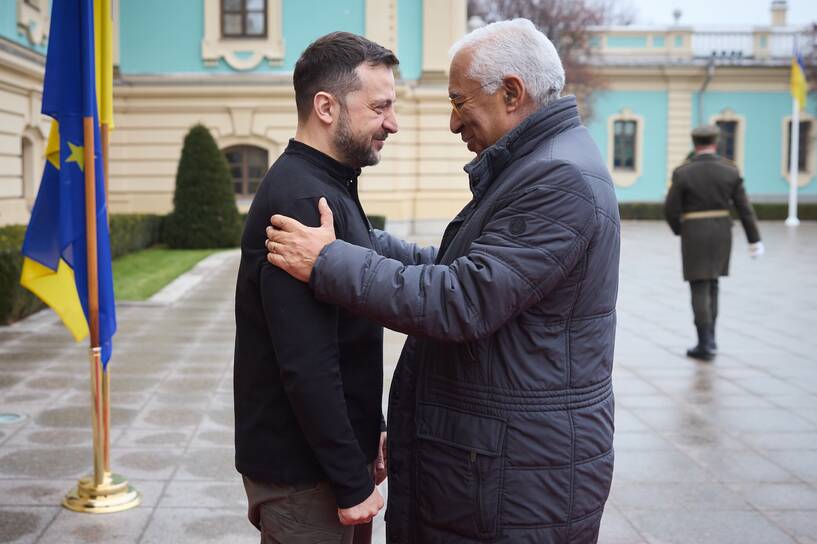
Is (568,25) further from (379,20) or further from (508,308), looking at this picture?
(508,308)

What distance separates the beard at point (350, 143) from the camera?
265cm

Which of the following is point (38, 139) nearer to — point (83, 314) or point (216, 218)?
point (216, 218)

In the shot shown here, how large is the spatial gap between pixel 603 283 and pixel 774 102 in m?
41.9

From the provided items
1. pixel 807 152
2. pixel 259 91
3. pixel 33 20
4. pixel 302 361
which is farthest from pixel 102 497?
pixel 807 152

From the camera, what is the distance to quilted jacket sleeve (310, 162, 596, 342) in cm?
246

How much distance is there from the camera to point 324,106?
2.64 metres

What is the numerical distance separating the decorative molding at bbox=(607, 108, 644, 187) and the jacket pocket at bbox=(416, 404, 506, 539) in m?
39.3

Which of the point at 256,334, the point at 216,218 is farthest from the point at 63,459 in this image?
the point at 216,218

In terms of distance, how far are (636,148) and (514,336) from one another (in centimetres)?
4018

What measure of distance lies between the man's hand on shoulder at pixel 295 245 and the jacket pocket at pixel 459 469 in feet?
1.75

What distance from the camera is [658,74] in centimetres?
4103

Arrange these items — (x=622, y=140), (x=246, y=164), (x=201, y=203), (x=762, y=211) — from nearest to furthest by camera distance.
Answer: (x=201, y=203) < (x=246, y=164) < (x=762, y=211) < (x=622, y=140)

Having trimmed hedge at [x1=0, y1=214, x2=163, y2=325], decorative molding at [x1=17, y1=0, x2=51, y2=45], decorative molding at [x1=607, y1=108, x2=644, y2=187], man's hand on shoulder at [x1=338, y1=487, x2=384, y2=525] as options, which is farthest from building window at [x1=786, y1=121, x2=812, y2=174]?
man's hand on shoulder at [x1=338, y1=487, x2=384, y2=525]

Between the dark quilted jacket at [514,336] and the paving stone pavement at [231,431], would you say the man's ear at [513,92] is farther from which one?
the paving stone pavement at [231,431]
